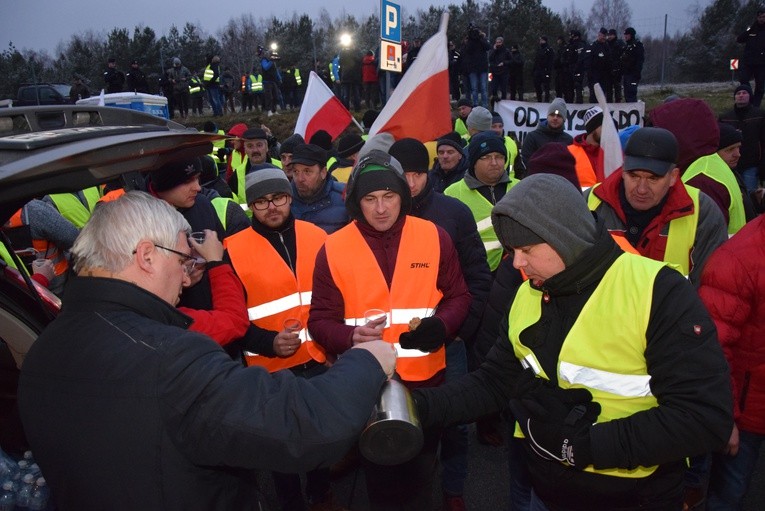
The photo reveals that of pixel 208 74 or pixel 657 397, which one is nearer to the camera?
pixel 657 397

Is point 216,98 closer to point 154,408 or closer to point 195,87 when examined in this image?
point 195,87

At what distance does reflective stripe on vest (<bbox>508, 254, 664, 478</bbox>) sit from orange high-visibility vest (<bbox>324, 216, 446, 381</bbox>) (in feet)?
3.87

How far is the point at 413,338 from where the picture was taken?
304 cm

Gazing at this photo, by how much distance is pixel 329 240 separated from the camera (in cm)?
324

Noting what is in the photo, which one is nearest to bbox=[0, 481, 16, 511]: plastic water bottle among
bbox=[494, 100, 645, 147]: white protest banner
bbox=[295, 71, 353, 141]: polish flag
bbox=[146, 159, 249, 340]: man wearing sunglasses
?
bbox=[146, 159, 249, 340]: man wearing sunglasses

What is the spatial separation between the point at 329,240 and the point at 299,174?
190 cm

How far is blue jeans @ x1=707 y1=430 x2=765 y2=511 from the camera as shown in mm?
3031

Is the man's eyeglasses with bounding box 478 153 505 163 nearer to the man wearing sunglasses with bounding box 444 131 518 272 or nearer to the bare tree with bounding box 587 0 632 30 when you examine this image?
the man wearing sunglasses with bounding box 444 131 518 272

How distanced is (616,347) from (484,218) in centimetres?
288

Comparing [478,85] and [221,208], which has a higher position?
[478,85]

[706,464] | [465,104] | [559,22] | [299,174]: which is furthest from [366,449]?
[559,22]

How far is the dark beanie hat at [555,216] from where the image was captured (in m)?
2.04

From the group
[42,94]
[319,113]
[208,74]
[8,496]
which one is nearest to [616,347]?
[8,496]

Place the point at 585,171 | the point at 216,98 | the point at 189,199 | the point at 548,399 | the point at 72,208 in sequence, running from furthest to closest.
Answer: the point at 216,98
the point at 585,171
the point at 72,208
the point at 189,199
the point at 548,399
